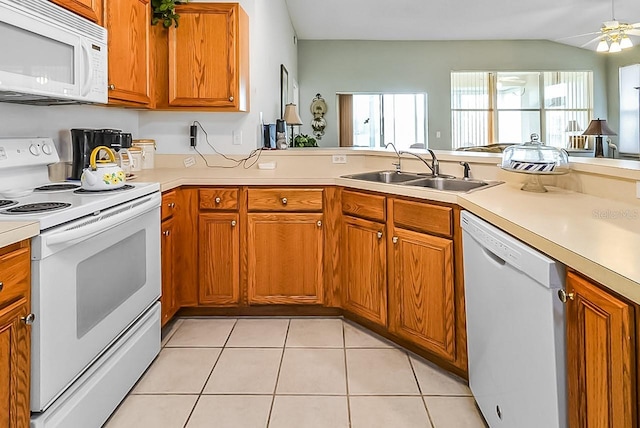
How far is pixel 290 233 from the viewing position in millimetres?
2717

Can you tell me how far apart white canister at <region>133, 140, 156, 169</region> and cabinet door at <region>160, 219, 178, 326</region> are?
819mm

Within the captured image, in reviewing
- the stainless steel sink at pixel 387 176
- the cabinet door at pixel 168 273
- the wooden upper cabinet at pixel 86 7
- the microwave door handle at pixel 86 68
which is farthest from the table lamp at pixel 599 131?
the microwave door handle at pixel 86 68

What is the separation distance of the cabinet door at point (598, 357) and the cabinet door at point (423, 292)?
38.1 inches

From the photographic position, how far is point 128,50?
2.55 metres

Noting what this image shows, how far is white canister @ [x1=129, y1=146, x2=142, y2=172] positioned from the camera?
2.88m

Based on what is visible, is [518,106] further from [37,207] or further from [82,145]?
[37,207]

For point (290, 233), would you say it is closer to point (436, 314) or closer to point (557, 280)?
point (436, 314)

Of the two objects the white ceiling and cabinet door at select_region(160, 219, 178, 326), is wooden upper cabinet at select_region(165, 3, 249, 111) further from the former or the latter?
the white ceiling

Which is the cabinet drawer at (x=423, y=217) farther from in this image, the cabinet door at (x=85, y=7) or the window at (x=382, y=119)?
the window at (x=382, y=119)

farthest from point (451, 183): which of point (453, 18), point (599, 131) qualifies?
point (599, 131)

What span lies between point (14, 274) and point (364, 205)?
5.47 feet

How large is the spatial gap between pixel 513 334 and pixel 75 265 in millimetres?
1386

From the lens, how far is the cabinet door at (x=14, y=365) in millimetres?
1156

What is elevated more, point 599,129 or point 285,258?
point 599,129
